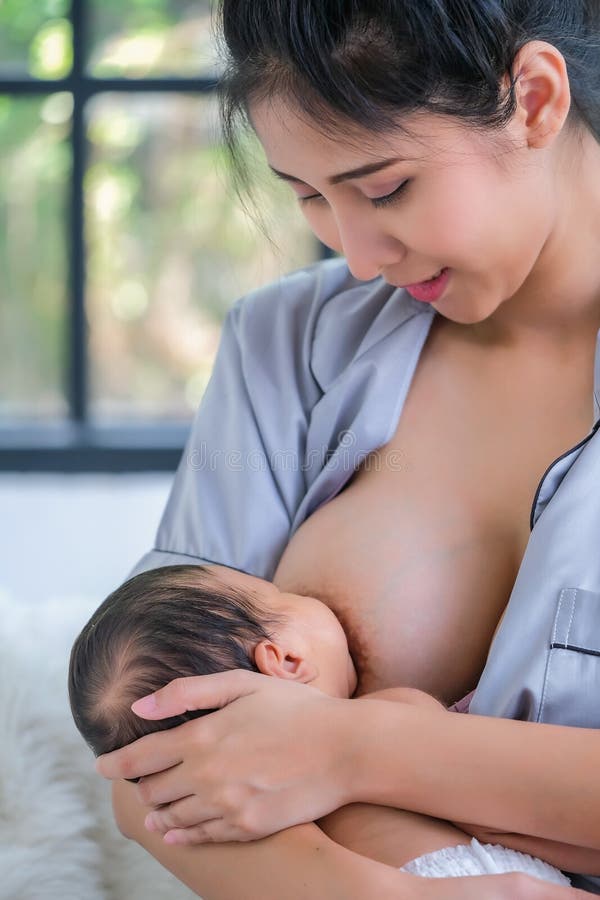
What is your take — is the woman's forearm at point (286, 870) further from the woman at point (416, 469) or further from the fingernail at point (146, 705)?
the fingernail at point (146, 705)

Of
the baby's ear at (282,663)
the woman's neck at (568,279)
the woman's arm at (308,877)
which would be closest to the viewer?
the woman's arm at (308,877)

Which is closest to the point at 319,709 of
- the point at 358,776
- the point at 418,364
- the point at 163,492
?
the point at 358,776

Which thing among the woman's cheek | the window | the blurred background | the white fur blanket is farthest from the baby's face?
the window

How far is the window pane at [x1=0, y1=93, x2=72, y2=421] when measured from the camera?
322 centimetres

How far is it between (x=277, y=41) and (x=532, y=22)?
0.92 feet

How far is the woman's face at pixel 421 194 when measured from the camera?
1.21 metres

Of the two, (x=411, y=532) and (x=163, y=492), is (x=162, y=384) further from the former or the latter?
(x=411, y=532)

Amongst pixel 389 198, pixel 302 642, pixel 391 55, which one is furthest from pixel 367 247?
pixel 302 642

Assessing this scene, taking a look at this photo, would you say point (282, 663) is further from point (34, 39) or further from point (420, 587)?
point (34, 39)

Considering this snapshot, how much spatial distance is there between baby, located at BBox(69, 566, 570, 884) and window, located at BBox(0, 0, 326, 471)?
6.52 ft

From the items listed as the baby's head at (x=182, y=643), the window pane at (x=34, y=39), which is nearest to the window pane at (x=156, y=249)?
the window pane at (x=34, y=39)

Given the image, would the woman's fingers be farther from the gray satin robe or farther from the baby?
the gray satin robe

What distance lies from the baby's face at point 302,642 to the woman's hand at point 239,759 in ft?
0.24

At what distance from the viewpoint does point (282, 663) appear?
1273 mm
